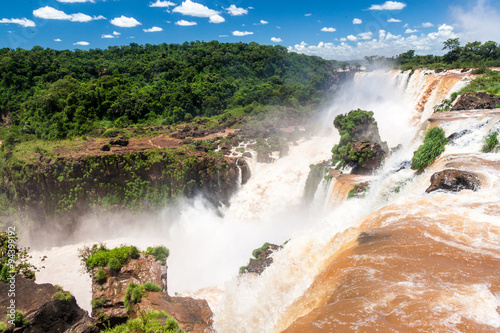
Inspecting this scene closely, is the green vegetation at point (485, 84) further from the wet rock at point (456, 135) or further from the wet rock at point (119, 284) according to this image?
the wet rock at point (119, 284)

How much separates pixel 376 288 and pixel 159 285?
8.26 metres

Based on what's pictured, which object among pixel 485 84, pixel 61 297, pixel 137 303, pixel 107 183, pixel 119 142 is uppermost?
pixel 485 84

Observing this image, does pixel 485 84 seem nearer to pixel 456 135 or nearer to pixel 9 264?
pixel 456 135

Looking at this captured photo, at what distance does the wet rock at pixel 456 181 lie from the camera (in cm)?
1057

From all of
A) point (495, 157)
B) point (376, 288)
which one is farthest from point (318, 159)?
point (376, 288)

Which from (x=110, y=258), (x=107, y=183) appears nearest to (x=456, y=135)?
(x=110, y=258)

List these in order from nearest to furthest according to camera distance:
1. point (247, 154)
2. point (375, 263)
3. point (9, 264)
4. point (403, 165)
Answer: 1. point (375, 263)
2. point (9, 264)
3. point (403, 165)
4. point (247, 154)

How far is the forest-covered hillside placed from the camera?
3422cm

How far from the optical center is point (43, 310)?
882cm

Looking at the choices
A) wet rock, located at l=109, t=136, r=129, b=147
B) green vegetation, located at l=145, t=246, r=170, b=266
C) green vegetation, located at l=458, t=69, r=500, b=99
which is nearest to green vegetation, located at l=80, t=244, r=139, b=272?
green vegetation, located at l=145, t=246, r=170, b=266

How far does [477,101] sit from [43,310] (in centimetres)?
2486

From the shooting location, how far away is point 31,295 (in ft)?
29.9

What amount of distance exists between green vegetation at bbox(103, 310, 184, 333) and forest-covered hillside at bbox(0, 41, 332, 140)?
27.7 m

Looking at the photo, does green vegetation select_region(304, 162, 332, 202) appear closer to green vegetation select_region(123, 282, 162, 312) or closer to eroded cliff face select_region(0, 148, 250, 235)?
eroded cliff face select_region(0, 148, 250, 235)
